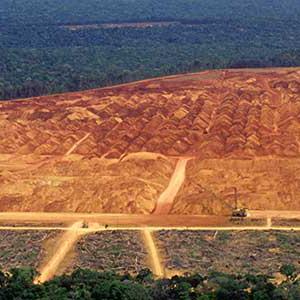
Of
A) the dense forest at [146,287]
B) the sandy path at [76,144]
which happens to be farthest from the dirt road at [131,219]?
the sandy path at [76,144]

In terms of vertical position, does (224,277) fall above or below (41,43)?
above

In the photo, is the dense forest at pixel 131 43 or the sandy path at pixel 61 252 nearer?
the sandy path at pixel 61 252

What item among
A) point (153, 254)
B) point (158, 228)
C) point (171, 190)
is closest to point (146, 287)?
point (153, 254)

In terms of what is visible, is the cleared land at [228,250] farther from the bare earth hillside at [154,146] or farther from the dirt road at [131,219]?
the bare earth hillside at [154,146]

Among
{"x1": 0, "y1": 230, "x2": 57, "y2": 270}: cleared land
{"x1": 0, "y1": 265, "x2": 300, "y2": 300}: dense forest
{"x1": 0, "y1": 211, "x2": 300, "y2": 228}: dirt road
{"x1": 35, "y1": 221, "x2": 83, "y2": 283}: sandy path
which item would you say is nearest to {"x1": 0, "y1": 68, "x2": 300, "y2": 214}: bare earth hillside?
{"x1": 0, "y1": 211, "x2": 300, "y2": 228}: dirt road

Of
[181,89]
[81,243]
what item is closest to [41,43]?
[181,89]

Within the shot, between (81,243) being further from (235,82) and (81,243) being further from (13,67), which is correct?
(13,67)
